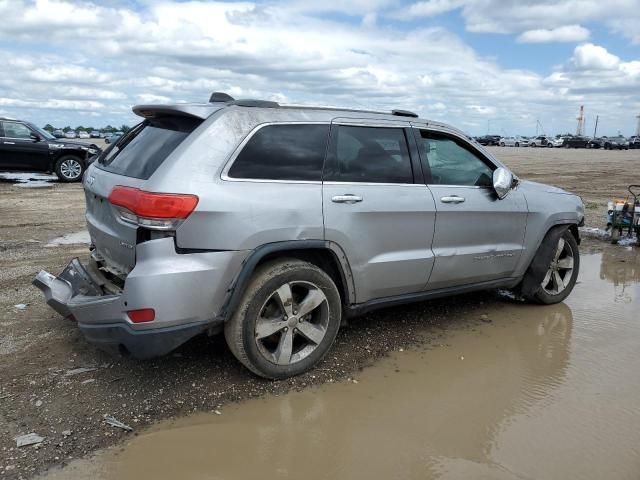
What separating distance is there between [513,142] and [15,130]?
70.9 meters

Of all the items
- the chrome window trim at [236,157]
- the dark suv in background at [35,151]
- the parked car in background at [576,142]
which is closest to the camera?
the chrome window trim at [236,157]

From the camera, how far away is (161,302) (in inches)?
129

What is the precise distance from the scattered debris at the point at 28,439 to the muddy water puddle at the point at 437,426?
0.33 m

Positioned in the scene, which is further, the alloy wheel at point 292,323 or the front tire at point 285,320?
the alloy wheel at point 292,323

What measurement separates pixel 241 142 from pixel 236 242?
66 centimetres

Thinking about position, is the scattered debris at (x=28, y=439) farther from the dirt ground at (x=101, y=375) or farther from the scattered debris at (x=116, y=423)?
the scattered debris at (x=116, y=423)

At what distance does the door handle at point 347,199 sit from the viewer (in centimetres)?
389

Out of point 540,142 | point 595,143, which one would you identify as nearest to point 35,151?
point 595,143

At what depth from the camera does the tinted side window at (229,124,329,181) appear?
364cm

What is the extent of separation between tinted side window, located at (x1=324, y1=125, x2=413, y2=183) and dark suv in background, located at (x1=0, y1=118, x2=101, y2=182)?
40.4 feet

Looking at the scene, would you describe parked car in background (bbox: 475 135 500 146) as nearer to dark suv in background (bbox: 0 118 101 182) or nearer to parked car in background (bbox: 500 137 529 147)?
parked car in background (bbox: 500 137 529 147)

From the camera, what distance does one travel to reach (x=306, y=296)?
385 centimetres

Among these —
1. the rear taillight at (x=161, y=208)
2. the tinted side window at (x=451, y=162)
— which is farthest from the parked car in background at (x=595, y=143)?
the rear taillight at (x=161, y=208)

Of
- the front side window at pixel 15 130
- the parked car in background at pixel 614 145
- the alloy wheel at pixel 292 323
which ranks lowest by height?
the alloy wheel at pixel 292 323
